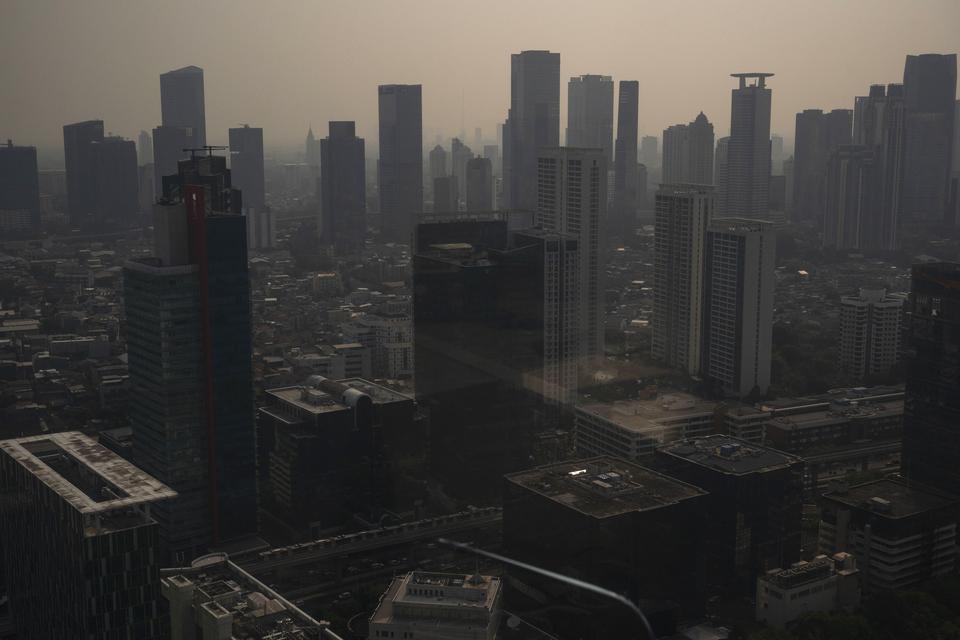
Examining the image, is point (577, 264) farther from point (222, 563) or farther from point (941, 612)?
point (222, 563)

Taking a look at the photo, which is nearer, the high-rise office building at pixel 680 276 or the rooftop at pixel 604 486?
the rooftop at pixel 604 486

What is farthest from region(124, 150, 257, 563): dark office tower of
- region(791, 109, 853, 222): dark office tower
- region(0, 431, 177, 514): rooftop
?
region(791, 109, 853, 222): dark office tower

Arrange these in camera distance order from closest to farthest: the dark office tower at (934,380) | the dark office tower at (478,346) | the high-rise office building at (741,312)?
the dark office tower at (934,380) → the dark office tower at (478,346) → the high-rise office building at (741,312)

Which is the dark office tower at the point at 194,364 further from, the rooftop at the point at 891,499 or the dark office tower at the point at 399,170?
the dark office tower at the point at 399,170

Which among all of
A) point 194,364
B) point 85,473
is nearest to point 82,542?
point 85,473

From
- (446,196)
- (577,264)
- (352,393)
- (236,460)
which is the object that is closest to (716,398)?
(577,264)

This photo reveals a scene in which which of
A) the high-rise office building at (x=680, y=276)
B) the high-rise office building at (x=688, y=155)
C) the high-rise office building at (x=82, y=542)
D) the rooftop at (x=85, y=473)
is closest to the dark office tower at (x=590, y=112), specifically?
the high-rise office building at (x=688, y=155)

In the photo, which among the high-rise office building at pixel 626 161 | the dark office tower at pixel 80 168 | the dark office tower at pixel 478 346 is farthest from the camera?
the high-rise office building at pixel 626 161

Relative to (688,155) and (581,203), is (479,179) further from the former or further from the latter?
(688,155)
